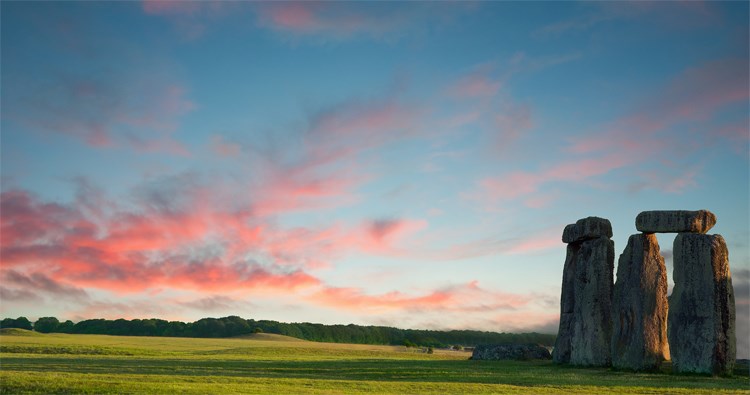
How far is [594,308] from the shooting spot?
128ft

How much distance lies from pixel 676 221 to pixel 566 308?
1026 cm

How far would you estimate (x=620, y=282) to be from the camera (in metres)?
37.0

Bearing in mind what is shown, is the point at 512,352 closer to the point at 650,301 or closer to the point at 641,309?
the point at 641,309

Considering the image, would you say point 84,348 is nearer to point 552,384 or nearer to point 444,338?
point 552,384

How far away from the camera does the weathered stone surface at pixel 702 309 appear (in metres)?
32.3

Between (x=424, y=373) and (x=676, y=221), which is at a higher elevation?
(x=676, y=221)

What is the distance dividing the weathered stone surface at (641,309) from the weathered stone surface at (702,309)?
1522mm

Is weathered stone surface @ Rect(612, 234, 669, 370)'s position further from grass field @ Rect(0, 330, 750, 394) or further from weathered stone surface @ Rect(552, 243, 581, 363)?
weathered stone surface @ Rect(552, 243, 581, 363)

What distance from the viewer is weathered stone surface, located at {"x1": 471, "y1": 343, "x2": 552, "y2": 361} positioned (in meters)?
45.7

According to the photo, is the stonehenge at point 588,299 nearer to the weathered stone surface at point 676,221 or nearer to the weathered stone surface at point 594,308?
the weathered stone surface at point 594,308

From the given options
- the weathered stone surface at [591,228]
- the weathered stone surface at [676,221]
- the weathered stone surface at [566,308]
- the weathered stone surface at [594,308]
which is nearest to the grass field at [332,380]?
the weathered stone surface at [594,308]

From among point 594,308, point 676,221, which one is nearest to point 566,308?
point 594,308

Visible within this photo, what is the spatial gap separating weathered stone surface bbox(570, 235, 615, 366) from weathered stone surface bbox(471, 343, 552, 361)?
629 cm

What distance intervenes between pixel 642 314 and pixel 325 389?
19226mm
